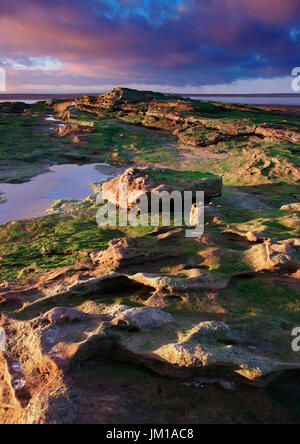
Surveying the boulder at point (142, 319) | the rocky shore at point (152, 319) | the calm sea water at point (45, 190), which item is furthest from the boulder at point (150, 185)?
the boulder at point (142, 319)

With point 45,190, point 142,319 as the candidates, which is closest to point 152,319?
point 142,319

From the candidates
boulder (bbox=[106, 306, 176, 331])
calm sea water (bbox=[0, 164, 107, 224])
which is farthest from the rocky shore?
calm sea water (bbox=[0, 164, 107, 224])

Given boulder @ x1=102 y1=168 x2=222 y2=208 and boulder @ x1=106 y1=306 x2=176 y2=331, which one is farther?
boulder @ x1=102 y1=168 x2=222 y2=208

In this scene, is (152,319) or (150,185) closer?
(152,319)

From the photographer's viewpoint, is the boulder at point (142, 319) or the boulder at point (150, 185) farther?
the boulder at point (150, 185)

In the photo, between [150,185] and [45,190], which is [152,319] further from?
[45,190]

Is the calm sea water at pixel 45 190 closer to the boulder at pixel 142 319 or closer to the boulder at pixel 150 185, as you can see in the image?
the boulder at pixel 150 185

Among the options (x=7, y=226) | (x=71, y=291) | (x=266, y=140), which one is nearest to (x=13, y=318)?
(x=71, y=291)

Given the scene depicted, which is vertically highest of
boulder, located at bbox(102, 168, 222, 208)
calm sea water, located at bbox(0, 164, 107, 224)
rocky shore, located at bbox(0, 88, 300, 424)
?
boulder, located at bbox(102, 168, 222, 208)

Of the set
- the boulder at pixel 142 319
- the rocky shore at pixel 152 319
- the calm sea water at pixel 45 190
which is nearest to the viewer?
the rocky shore at pixel 152 319

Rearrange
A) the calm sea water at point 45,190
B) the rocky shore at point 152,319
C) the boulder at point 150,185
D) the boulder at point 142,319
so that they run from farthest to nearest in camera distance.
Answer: the calm sea water at point 45,190 < the boulder at point 150,185 < the boulder at point 142,319 < the rocky shore at point 152,319

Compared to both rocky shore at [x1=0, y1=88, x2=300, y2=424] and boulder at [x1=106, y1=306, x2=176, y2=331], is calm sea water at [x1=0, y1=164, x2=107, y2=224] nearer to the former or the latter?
rocky shore at [x1=0, y1=88, x2=300, y2=424]

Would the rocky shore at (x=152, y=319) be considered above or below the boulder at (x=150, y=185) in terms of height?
below

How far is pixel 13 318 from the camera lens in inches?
198
